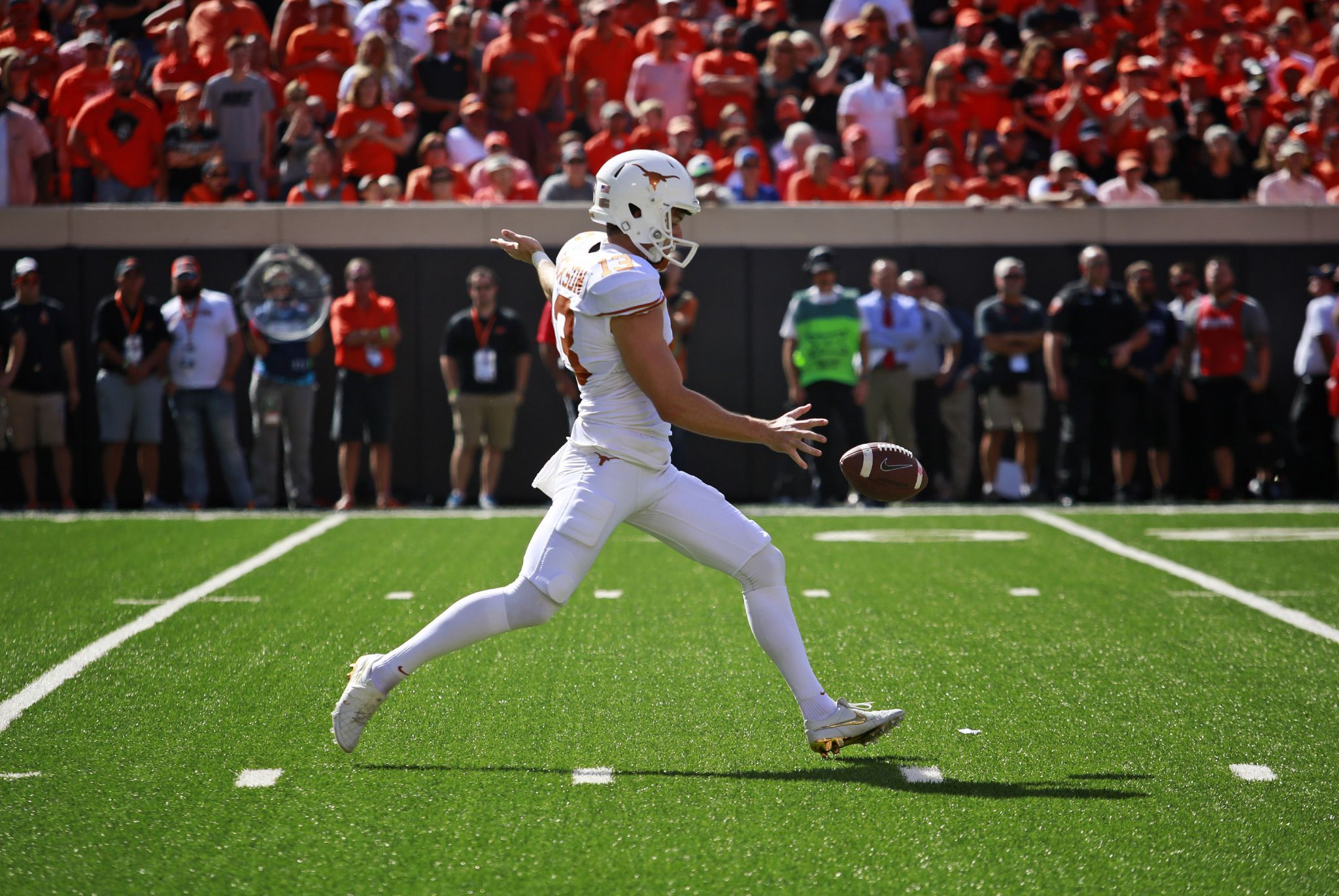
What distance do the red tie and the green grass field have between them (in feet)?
14.9

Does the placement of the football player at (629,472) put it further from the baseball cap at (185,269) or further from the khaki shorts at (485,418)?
the baseball cap at (185,269)

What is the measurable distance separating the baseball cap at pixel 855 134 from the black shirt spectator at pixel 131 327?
6.47 metres

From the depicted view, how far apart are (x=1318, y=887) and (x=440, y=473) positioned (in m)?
11.4

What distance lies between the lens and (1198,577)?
8.65 meters

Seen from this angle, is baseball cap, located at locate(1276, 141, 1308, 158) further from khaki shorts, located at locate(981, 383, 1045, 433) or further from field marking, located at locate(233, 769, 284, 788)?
field marking, located at locate(233, 769, 284, 788)

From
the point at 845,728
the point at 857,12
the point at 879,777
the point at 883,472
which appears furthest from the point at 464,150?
the point at 879,777

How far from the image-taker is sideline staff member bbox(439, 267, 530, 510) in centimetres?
1298

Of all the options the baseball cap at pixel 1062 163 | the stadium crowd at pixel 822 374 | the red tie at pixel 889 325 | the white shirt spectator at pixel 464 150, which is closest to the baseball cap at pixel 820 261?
the stadium crowd at pixel 822 374

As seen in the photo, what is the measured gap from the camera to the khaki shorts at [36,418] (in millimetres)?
13141

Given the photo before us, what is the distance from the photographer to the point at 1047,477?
14.5 m

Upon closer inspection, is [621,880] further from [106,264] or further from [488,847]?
[106,264]

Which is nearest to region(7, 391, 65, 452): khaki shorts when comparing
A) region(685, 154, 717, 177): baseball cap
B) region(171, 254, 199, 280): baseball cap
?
region(171, 254, 199, 280): baseball cap

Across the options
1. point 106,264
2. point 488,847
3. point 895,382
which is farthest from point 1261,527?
point 106,264

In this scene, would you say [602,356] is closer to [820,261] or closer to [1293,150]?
[820,261]
